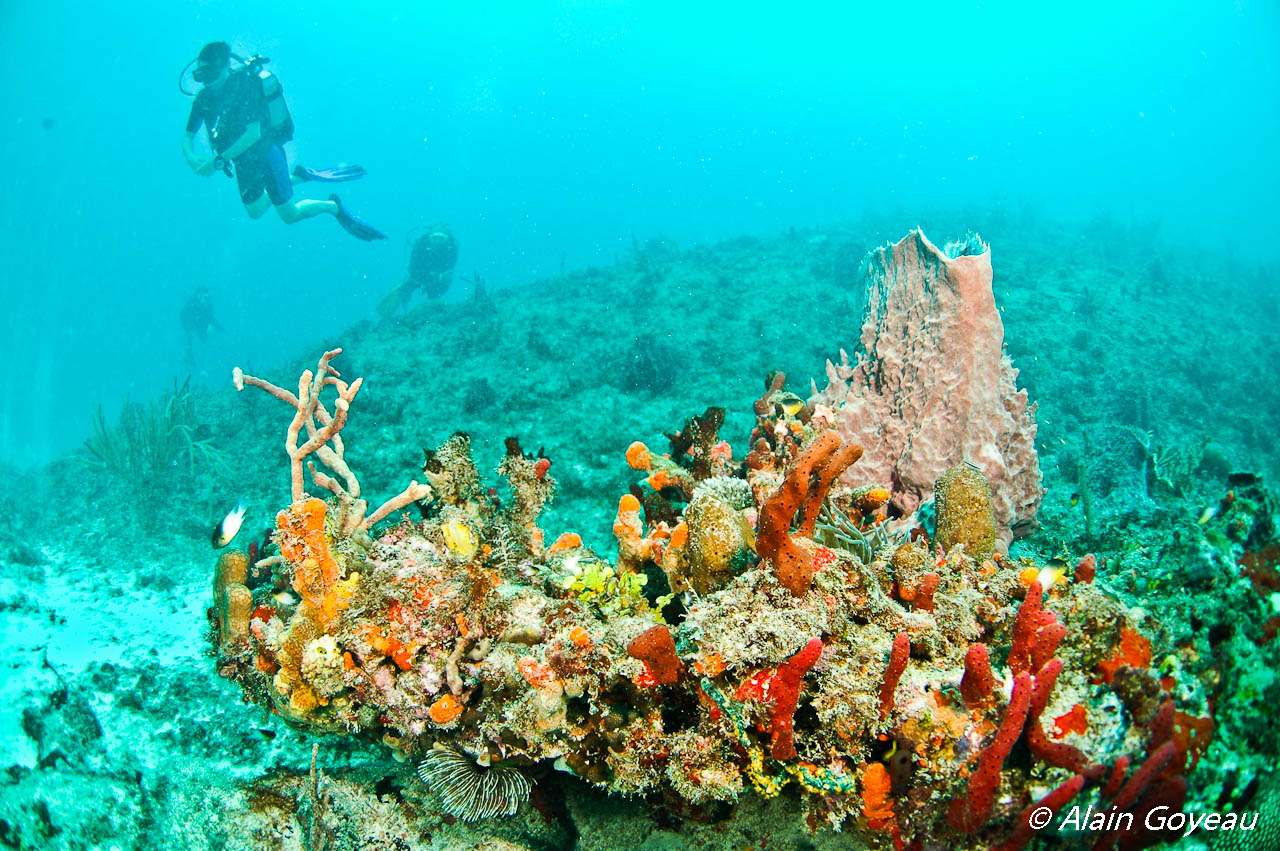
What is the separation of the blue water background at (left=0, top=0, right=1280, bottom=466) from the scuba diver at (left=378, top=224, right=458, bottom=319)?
122 feet

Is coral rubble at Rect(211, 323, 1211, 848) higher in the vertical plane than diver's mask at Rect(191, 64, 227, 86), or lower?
lower

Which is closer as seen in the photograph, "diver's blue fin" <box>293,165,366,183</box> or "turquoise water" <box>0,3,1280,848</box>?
"turquoise water" <box>0,3,1280,848</box>

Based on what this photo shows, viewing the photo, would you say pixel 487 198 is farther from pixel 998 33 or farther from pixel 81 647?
pixel 998 33

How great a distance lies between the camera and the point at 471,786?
2547 millimetres

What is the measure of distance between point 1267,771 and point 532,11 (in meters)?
184

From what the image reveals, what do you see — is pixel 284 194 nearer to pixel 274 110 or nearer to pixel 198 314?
pixel 274 110

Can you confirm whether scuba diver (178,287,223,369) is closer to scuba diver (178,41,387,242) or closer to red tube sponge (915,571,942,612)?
Answer: scuba diver (178,41,387,242)

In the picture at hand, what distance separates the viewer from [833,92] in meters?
133

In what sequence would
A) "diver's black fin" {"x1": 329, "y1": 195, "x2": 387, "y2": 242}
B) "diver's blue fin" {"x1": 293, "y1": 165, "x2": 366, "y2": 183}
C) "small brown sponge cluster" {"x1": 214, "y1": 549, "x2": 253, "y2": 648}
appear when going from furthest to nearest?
"diver's blue fin" {"x1": 293, "y1": 165, "x2": 366, "y2": 183}, "diver's black fin" {"x1": 329, "y1": 195, "x2": 387, "y2": 242}, "small brown sponge cluster" {"x1": 214, "y1": 549, "x2": 253, "y2": 648}

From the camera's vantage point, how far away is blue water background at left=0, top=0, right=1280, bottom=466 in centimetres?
6631

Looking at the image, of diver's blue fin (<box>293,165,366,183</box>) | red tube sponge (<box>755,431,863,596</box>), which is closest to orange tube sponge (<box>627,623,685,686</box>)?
red tube sponge (<box>755,431,863,596</box>)

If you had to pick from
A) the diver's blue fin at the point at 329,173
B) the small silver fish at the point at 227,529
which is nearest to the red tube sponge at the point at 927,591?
the small silver fish at the point at 227,529

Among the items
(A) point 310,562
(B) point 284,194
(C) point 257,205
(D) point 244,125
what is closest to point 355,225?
(B) point 284,194

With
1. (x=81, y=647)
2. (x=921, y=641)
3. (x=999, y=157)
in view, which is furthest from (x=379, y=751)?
(x=999, y=157)
